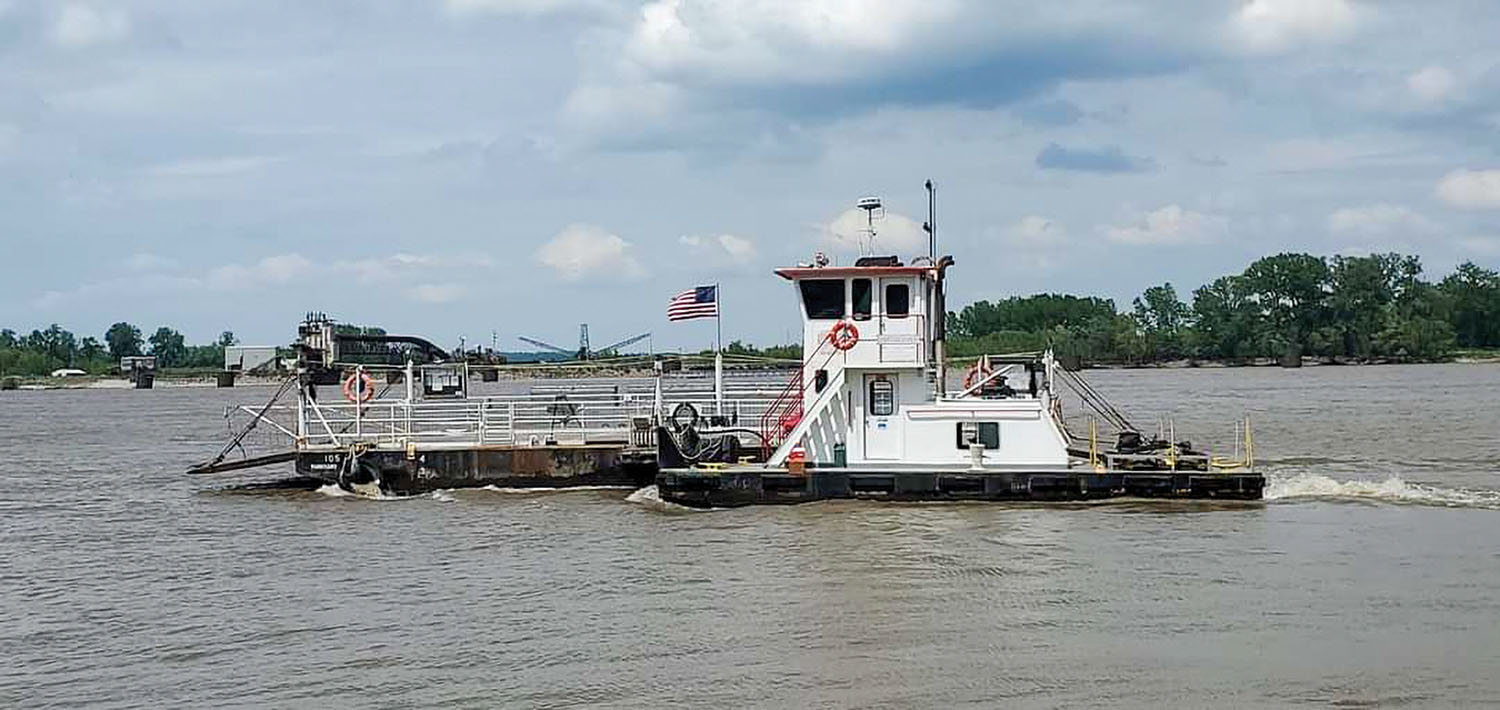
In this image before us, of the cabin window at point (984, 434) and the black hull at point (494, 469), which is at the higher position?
the cabin window at point (984, 434)

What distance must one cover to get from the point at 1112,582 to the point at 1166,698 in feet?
17.7

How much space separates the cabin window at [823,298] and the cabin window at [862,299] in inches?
9.0

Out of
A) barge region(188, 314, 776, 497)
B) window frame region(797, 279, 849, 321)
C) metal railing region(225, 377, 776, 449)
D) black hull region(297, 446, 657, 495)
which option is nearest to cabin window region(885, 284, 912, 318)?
window frame region(797, 279, 849, 321)

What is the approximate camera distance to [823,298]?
24.8 metres

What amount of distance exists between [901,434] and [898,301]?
7.07 ft

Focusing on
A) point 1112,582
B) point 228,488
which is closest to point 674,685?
point 1112,582

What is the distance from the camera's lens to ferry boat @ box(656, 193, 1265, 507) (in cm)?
2358

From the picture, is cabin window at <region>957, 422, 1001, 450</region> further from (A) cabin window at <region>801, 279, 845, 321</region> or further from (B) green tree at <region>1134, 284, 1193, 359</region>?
(B) green tree at <region>1134, 284, 1193, 359</region>

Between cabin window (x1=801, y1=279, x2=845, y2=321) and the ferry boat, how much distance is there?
0.02 metres

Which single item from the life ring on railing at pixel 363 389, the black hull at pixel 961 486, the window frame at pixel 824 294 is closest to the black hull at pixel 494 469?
the life ring on railing at pixel 363 389

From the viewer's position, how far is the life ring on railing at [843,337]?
24.3m

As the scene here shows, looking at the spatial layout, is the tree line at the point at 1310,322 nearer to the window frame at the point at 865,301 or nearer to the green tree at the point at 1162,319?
the green tree at the point at 1162,319

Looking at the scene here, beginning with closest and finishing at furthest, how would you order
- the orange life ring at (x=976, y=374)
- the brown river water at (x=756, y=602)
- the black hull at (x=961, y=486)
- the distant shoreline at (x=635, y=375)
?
the brown river water at (x=756, y=602)
the black hull at (x=961, y=486)
the orange life ring at (x=976, y=374)
the distant shoreline at (x=635, y=375)

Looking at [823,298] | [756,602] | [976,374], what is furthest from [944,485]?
[756,602]
